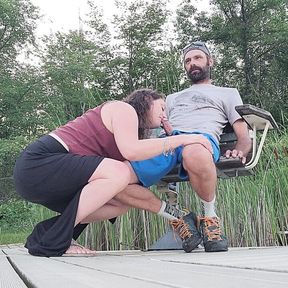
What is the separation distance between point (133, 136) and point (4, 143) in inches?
469

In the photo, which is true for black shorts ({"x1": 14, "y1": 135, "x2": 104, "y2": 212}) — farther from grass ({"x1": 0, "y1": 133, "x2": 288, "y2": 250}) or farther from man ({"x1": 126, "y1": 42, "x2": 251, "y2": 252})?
grass ({"x1": 0, "y1": 133, "x2": 288, "y2": 250})

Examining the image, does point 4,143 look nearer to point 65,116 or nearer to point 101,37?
point 101,37

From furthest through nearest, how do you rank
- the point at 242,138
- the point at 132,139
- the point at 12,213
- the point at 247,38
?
1. the point at 247,38
2. the point at 12,213
3. the point at 242,138
4. the point at 132,139

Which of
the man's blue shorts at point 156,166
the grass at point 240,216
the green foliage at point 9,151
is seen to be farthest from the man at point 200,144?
the green foliage at point 9,151

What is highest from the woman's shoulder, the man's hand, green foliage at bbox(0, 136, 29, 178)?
green foliage at bbox(0, 136, 29, 178)

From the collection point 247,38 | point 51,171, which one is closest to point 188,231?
point 51,171

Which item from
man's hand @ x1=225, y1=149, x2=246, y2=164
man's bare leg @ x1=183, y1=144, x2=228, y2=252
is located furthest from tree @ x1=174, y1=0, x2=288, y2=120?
man's bare leg @ x1=183, y1=144, x2=228, y2=252

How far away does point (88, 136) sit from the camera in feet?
6.01

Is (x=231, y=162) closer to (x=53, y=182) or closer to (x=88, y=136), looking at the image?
(x=88, y=136)

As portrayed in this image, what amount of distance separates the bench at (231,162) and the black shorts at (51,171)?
0.40 meters

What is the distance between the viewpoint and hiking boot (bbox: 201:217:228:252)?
1.74 metres

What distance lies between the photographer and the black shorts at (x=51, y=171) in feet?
5.70

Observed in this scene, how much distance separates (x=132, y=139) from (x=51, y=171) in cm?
29

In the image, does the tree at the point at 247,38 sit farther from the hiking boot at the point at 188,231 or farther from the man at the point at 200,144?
the hiking boot at the point at 188,231
